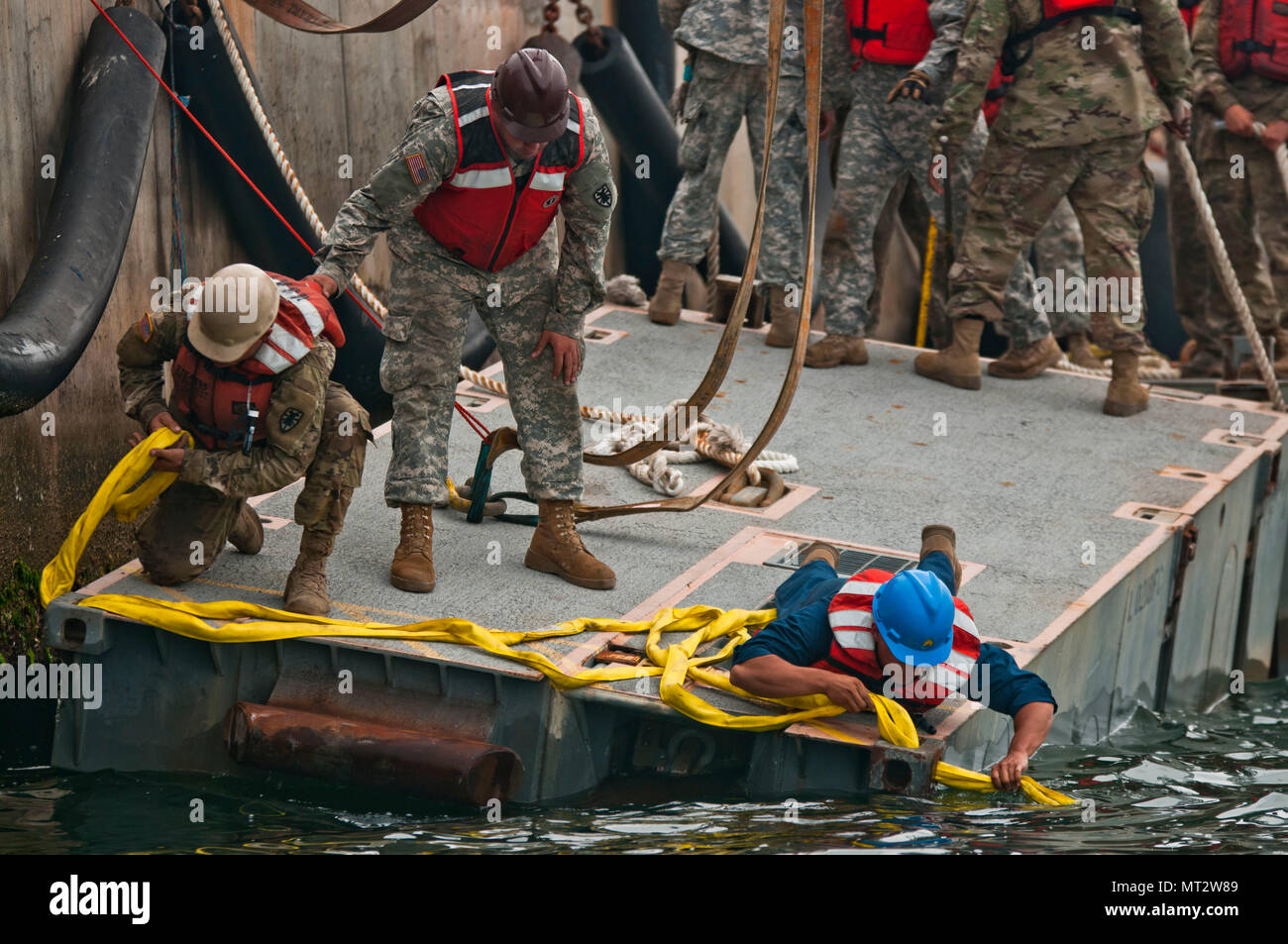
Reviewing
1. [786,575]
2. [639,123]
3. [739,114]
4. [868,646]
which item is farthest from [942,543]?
[639,123]

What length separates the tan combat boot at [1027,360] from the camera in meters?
8.12

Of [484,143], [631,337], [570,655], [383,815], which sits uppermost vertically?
[484,143]

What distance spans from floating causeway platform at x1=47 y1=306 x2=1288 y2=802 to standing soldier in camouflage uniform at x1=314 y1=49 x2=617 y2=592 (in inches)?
12.8

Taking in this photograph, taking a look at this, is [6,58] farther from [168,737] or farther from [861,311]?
[861,311]

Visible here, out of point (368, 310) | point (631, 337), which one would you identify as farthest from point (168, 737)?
point (631, 337)

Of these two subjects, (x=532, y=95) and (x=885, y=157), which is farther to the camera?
(x=885, y=157)

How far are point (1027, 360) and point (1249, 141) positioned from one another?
1.59 metres

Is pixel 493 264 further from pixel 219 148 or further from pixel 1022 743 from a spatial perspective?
pixel 1022 743

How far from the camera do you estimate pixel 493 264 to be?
5480mm

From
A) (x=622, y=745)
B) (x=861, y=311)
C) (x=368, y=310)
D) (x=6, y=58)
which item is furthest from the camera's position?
(x=861, y=311)

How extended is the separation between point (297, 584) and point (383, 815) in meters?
0.86

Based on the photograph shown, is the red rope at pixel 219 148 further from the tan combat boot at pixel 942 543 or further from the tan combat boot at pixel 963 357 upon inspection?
the tan combat boot at pixel 963 357

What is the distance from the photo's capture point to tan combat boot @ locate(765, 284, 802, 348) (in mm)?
8227

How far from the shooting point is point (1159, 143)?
1251 centimetres
